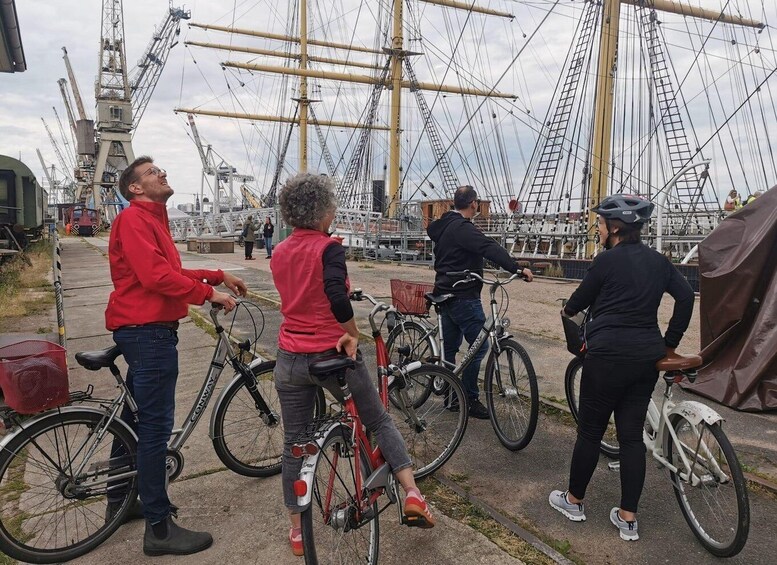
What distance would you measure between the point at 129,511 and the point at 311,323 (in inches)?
60.5

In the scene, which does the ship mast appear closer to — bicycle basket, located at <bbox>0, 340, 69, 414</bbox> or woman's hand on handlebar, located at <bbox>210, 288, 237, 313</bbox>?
woman's hand on handlebar, located at <bbox>210, 288, 237, 313</bbox>

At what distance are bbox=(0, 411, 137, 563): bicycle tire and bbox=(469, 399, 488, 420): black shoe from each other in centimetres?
255

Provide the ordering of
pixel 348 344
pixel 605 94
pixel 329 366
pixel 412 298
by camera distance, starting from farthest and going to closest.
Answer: pixel 605 94 < pixel 412 298 < pixel 348 344 < pixel 329 366

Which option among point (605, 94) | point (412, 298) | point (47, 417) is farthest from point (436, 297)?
point (605, 94)

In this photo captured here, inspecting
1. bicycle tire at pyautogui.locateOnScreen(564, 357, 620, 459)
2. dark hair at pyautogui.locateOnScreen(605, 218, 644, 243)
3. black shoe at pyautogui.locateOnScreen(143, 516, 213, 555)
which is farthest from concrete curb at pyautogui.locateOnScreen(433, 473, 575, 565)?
dark hair at pyautogui.locateOnScreen(605, 218, 644, 243)

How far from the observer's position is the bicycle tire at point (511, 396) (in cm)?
370

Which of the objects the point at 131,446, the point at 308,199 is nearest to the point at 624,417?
Answer: the point at 308,199

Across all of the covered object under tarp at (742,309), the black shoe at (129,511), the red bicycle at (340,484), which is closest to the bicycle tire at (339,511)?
the red bicycle at (340,484)

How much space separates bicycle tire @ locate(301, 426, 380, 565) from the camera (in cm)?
227

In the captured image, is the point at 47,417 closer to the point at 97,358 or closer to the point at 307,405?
the point at 97,358

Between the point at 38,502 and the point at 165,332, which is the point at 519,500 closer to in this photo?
the point at 165,332

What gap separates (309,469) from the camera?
2.13m

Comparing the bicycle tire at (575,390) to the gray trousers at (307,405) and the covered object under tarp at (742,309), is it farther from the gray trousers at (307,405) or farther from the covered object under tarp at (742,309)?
the gray trousers at (307,405)

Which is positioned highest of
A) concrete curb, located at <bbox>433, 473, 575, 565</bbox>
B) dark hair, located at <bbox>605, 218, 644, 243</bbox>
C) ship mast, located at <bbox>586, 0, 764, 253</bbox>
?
ship mast, located at <bbox>586, 0, 764, 253</bbox>
